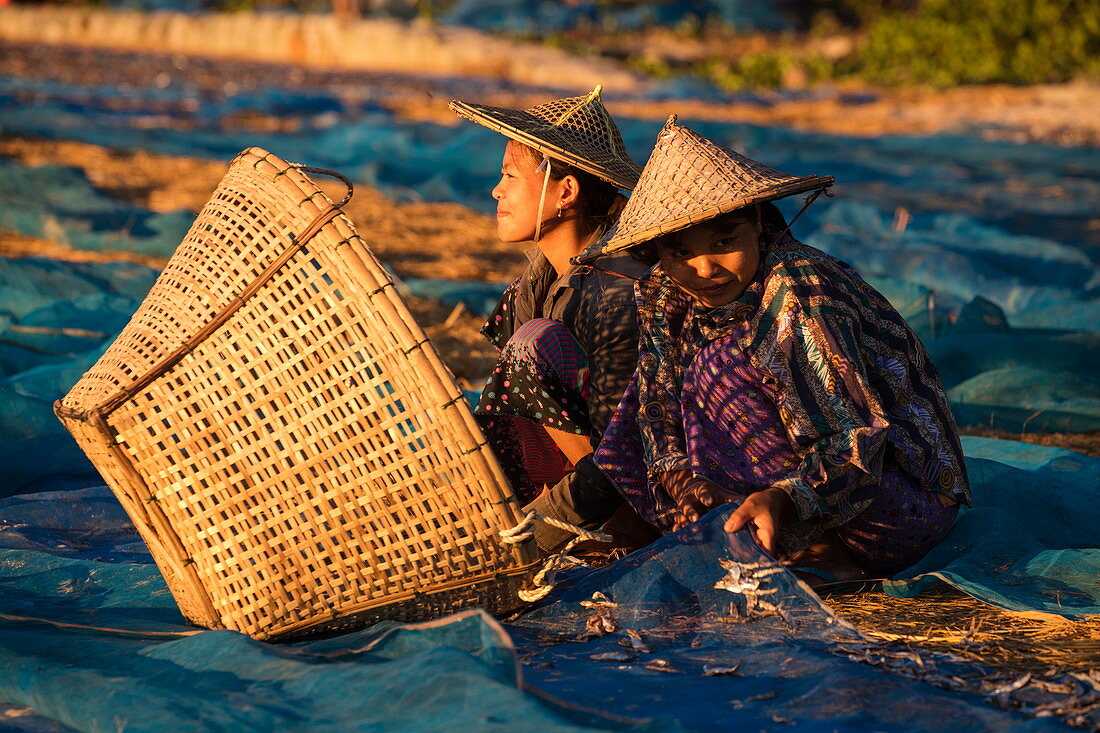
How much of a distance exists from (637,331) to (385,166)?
593 cm

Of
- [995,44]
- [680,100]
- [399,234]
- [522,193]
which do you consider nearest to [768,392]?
[522,193]

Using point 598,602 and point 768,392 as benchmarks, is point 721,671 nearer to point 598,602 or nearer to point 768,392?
point 598,602

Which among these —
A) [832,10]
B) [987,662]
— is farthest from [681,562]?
[832,10]

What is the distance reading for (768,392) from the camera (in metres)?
2.27

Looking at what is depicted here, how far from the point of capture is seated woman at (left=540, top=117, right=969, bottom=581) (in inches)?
84.0

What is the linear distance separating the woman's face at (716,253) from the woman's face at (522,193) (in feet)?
1.96

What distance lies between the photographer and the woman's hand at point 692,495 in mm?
2258

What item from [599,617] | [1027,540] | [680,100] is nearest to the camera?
[599,617]

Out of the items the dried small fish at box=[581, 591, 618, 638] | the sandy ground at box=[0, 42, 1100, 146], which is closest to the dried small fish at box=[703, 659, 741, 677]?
the dried small fish at box=[581, 591, 618, 638]

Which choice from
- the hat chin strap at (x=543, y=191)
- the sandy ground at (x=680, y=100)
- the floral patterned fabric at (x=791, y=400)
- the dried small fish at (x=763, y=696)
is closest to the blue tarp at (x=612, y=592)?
the dried small fish at (x=763, y=696)

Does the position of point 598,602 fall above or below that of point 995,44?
below

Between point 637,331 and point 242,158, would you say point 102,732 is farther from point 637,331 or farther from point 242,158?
point 637,331

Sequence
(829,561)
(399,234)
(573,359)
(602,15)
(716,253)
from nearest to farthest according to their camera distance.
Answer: (716,253)
(829,561)
(573,359)
(399,234)
(602,15)

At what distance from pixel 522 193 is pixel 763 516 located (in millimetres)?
1135
